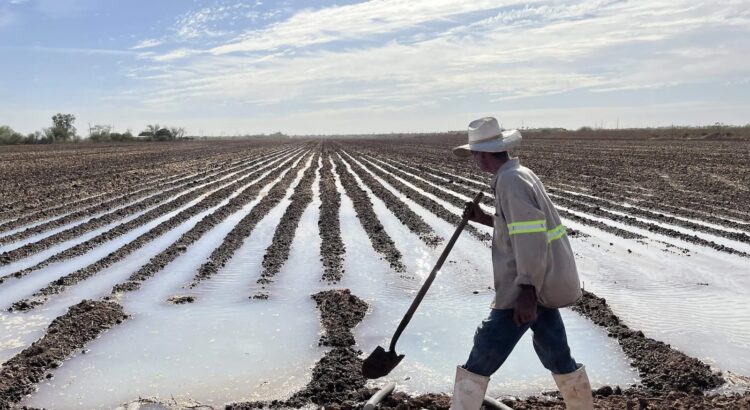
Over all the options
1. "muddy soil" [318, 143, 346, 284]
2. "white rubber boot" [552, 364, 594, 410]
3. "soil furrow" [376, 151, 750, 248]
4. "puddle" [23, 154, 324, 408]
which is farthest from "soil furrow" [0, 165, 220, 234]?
"white rubber boot" [552, 364, 594, 410]

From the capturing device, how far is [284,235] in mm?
10250

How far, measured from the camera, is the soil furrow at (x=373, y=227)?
28.2ft

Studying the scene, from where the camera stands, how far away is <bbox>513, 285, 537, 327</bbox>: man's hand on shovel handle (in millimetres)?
2904

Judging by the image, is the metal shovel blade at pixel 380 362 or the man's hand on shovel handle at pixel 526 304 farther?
the metal shovel blade at pixel 380 362

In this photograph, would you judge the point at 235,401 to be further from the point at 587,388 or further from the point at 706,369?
the point at 706,369

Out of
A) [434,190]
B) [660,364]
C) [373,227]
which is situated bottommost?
[660,364]

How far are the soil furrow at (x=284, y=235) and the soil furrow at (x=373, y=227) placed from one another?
115cm

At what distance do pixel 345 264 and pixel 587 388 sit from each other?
529 centimetres

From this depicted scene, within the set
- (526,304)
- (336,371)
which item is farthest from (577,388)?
(336,371)

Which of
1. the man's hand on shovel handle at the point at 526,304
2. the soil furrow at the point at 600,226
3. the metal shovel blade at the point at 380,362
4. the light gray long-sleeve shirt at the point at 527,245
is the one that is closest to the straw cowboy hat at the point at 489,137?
the light gray long-sleeve shirt at the point at 527,245

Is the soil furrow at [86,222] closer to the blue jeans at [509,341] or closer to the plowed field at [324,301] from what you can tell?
the plowed field at [324,301]

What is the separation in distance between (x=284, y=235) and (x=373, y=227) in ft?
5.24

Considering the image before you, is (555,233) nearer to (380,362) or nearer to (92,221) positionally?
(380,362)

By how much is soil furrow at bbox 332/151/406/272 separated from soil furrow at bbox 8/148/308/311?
3.37 m
